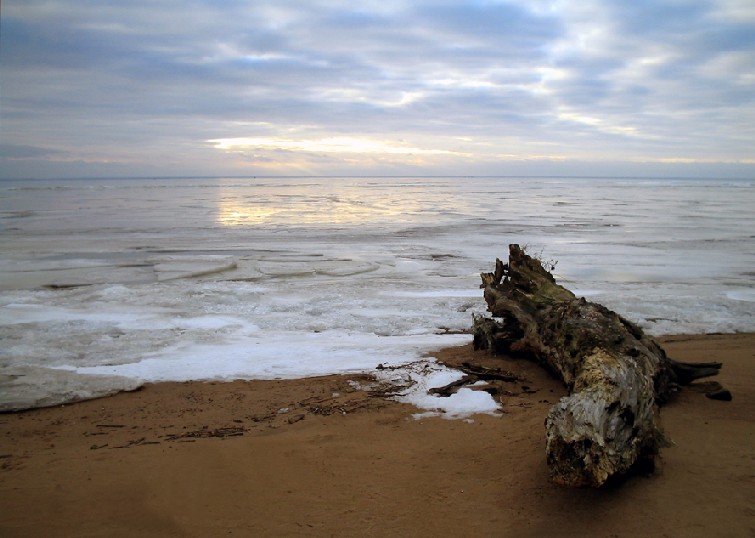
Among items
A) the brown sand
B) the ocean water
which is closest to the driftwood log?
the brown sand

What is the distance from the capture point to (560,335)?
19.0 ft

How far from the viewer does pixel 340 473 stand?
14.2 ft

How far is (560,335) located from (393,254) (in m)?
12.2

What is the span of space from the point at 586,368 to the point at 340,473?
7.06 feet

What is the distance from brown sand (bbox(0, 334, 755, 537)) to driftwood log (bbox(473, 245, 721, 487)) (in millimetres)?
258

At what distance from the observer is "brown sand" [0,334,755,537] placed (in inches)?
142

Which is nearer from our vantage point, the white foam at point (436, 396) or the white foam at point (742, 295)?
the white foam at point (436, 396)

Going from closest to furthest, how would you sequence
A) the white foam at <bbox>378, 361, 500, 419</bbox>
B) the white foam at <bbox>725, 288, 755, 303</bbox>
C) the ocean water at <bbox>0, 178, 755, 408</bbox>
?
the white foam at <bbox>378, 361, 500, 419</bbox> < the ocean water at <bbox>0, 178, 755, 408</bbox> < the white foam at <bbox>725, 288, 755, 303</bbox>

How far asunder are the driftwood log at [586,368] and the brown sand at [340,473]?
26 cm

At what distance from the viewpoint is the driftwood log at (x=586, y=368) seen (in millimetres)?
3576

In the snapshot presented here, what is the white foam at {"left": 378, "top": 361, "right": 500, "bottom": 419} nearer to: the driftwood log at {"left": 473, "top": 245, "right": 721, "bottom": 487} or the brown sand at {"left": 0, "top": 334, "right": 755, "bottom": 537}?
the brown sand at {"left": 0, "top": 334, "right": 755, "bottom": 537}

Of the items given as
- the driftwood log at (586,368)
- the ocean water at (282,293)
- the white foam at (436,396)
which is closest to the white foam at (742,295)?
the ocean water at (282,293)

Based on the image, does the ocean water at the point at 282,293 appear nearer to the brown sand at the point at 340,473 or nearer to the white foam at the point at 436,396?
the white foam at the point at 436,396

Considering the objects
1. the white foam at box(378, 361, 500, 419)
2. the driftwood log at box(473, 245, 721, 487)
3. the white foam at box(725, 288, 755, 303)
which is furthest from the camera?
the white foam at box(725, 288, 755, 303)
